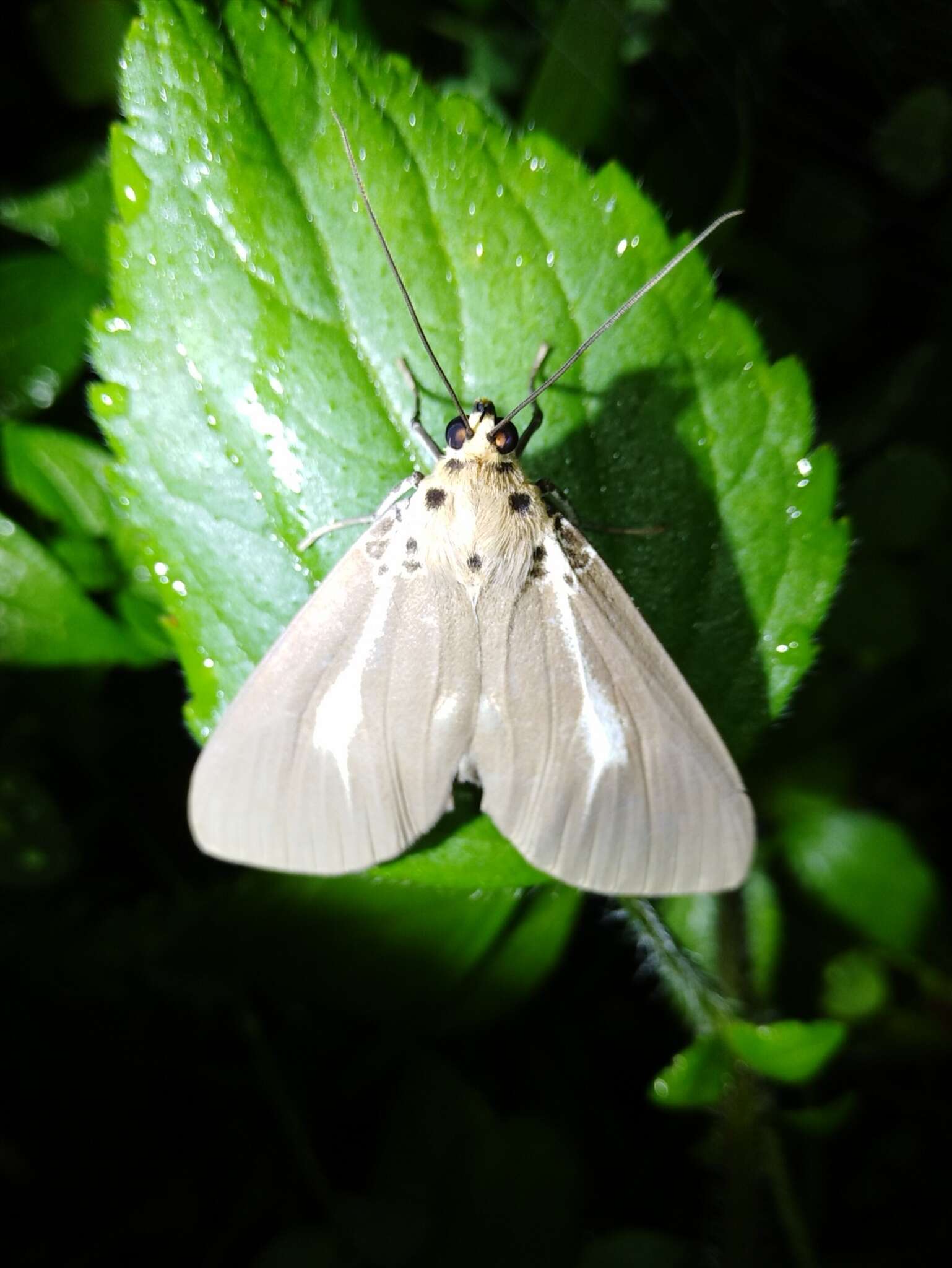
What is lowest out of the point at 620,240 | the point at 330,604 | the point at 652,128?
the point at 330,604

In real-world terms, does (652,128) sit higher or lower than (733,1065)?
higher

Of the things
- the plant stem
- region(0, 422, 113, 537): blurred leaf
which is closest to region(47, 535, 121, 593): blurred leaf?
region(0, 422, 113, 537): blurred leaf

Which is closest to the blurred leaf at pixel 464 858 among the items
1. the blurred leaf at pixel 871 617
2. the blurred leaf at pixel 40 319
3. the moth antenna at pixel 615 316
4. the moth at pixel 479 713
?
the moth at pixel 479 713

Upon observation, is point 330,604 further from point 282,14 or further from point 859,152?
point 859,152

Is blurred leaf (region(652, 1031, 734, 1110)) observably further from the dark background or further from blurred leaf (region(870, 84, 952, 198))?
blurred leaf (region(870, 84, 952, 198))

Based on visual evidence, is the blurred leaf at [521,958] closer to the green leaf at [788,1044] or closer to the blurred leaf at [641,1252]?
the green leaf at [788,1044]

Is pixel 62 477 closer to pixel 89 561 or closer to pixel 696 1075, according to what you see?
→ pixel 89 561

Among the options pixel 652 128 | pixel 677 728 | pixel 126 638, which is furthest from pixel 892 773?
pixel 126 638
